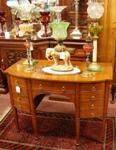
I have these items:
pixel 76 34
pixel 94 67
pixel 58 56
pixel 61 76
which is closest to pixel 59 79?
pixel 61 76

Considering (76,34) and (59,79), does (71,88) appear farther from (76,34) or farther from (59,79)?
(76,34)

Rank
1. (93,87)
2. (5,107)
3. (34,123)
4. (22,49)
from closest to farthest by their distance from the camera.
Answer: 1. (93,87)
2. (34,123)
3. (5,107)
4. (22,49)

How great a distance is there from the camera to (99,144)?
8.03ft

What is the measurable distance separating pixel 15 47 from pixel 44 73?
1.26 metres

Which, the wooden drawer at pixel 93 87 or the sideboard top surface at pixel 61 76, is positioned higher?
the sideboard top surface at pixel 61 76

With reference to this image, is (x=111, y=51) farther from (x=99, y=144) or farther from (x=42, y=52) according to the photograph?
(x=99, y=144)

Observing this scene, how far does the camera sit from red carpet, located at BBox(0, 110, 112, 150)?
245 cm

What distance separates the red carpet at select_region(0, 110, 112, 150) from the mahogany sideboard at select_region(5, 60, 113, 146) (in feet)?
0.54

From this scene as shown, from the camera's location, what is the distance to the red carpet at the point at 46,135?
96.3 inches

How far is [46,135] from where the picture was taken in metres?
2.63

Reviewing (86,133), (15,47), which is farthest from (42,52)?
(86,133)

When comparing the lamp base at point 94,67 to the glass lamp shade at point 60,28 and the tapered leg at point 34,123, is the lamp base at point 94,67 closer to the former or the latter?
the glass lamp shade at point 60,28

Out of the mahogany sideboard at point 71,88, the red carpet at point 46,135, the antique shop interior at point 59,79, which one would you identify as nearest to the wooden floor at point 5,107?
the antique shop interior at point 59,79

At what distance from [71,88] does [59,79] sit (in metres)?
0.14
